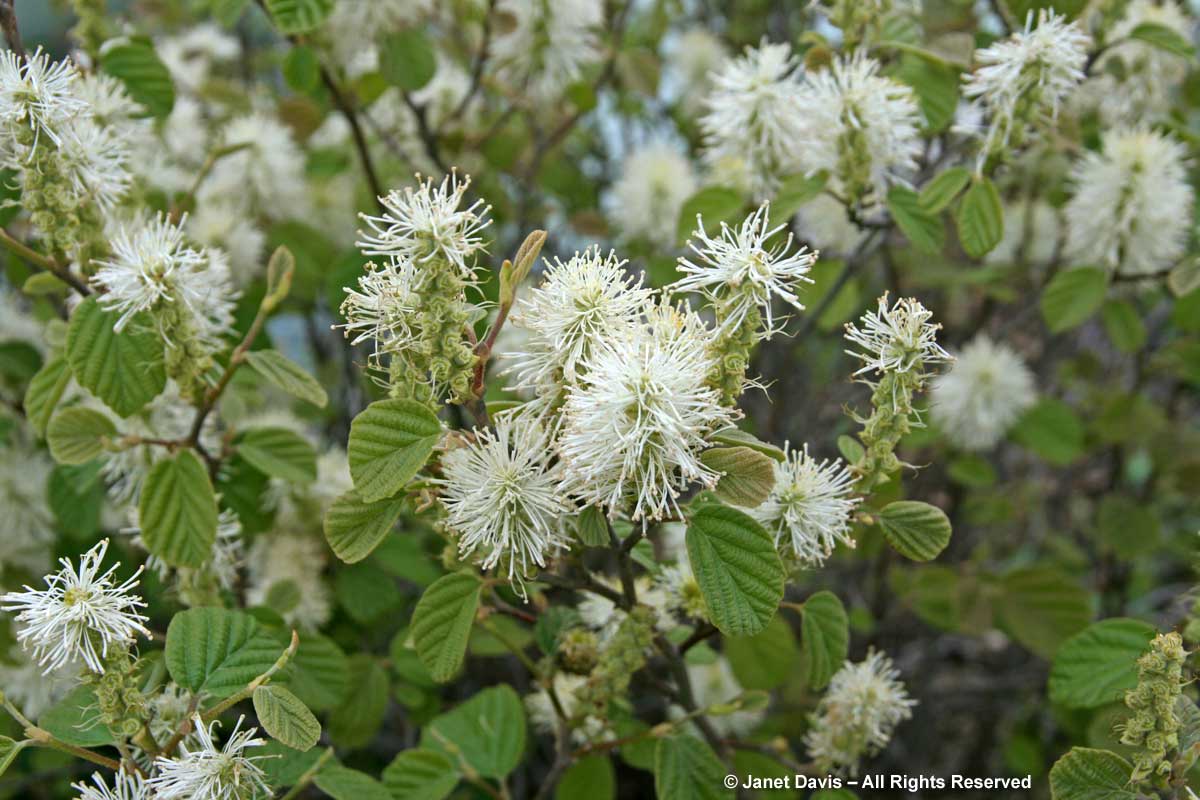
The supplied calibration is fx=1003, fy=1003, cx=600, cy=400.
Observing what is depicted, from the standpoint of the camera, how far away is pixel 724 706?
0.86 meters

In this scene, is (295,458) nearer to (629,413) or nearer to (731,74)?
(629,413)

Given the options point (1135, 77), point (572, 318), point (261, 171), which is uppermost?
point (1135, 77)

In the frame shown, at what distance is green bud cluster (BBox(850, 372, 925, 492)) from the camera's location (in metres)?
0.70

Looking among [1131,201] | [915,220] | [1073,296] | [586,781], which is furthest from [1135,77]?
[586,781]

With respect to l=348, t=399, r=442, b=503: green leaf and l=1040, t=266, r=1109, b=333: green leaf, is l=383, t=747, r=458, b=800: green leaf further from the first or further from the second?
l=1040, t=266, r=1109, b=333: green leaf

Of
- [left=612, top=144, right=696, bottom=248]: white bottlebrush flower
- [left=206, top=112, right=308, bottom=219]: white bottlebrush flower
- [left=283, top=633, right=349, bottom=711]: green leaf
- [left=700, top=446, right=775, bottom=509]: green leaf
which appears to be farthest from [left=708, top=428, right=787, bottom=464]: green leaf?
[left=206, top=112, right=308, bottom=219]: white bottlebrush flower

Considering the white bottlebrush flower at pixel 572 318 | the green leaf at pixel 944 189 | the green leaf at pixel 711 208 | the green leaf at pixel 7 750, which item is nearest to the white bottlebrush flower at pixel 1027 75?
the green leaf at pixel 944 189

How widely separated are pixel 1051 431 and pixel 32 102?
1411mm

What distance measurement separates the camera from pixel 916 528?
75 cm

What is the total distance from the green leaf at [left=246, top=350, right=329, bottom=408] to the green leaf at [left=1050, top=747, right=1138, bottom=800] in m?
0.63

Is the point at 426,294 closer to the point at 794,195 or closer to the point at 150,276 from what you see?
the point at 150,276

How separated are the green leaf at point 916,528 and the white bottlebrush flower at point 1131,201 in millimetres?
689

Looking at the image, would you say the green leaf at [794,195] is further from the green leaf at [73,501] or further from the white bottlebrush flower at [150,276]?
the green leaf at [73,501]

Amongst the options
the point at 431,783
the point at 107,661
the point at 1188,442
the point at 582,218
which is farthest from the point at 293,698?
the point at 1188,442
